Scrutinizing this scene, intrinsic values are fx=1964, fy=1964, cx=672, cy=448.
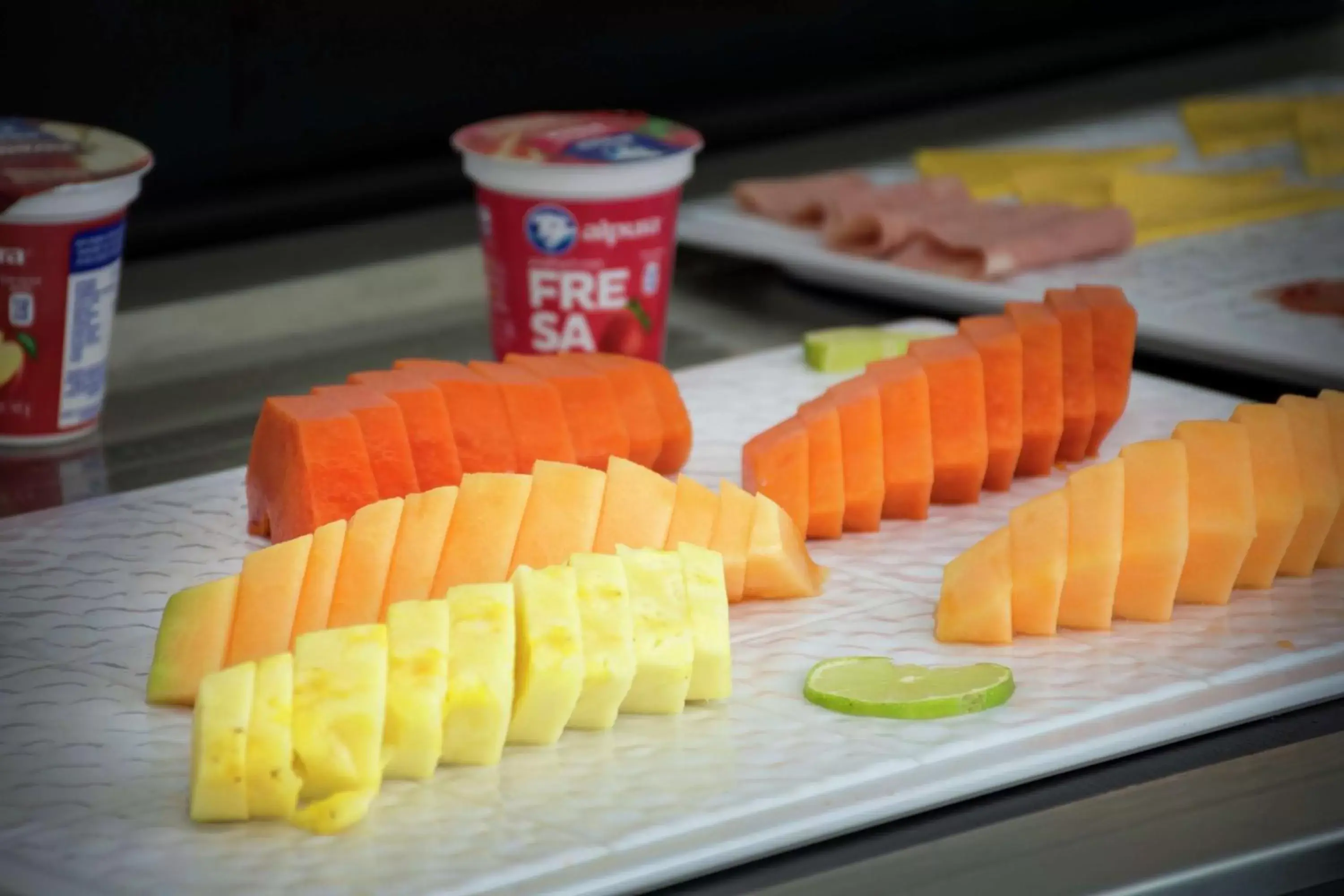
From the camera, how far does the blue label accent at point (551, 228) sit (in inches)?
87.6

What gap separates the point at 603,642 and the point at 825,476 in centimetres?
50

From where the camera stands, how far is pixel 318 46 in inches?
112

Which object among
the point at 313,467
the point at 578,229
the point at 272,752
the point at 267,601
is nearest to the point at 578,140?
the point at 578,229

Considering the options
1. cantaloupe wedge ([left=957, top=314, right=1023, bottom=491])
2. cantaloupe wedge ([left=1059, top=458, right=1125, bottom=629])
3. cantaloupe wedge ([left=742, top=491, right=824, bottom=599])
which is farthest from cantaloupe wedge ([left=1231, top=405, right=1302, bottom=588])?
cantaloupe wedge ([left=742, top=491, right=824, bottom=599])

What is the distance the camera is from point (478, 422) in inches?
75.1

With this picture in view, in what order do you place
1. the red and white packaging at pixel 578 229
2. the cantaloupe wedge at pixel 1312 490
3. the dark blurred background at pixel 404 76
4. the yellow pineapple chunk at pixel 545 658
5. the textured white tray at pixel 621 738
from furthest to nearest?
1. the dark blurred background at pixel 404 76
2. the red and white packaging at pixel 578 229
3. the cantaloupe wedge at pixel 1312 490
4. the yellow pineapple chunk at pixel 545 658
5. the textured white tray at pixel 621 738

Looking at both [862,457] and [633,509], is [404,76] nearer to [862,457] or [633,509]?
[862,457]

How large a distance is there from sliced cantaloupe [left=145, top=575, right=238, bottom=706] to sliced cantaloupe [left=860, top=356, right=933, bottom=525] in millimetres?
678

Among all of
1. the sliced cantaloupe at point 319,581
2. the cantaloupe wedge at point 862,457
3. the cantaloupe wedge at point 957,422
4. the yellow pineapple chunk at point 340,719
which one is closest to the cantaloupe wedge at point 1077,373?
the cantaloupe wedge at point 957,422

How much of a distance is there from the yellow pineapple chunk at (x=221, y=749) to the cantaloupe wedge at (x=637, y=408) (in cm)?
71

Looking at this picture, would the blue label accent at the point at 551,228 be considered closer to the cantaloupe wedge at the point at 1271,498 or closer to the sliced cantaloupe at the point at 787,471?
the sliced cantaloupe at the point at 787,471

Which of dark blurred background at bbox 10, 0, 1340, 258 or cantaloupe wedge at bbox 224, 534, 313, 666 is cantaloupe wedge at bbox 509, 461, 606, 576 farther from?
dark blurred background at bbox 10, 0, 1340, 258

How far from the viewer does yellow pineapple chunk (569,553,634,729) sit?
1.46 meters

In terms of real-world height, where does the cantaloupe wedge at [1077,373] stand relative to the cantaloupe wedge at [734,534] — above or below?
above
